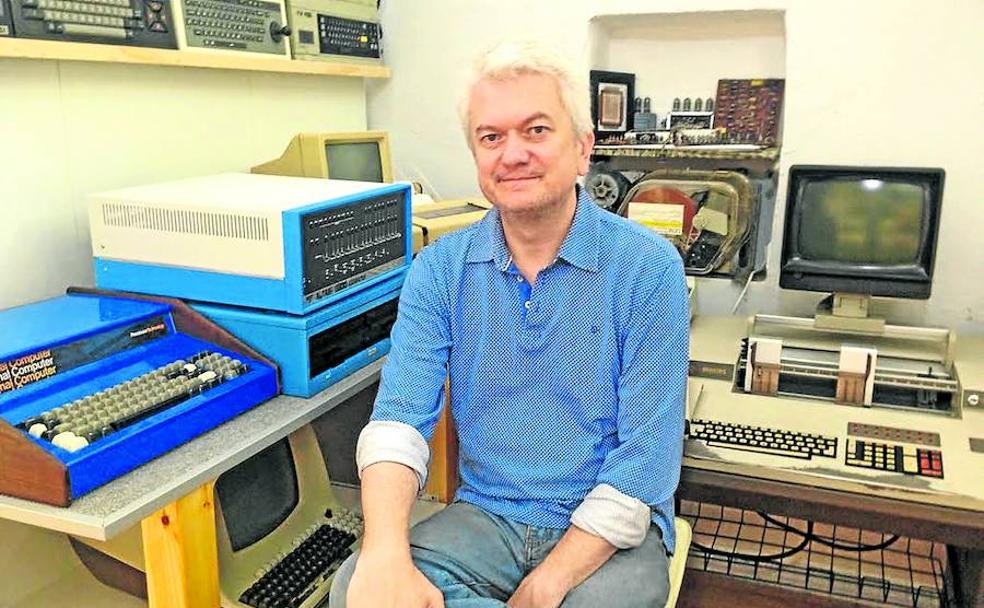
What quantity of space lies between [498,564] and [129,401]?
0.68 meters

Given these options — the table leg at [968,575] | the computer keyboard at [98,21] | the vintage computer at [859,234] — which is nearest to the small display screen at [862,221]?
the vintage computer at [859,234]

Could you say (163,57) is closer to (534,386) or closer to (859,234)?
(534,386)

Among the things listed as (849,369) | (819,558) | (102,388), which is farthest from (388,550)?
(819,558)

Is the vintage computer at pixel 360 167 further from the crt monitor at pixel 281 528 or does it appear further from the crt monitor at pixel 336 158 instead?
the crt monitor at pixel 281 528

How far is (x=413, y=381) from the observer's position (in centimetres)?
148

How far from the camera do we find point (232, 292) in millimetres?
1636

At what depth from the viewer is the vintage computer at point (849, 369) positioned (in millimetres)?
1628

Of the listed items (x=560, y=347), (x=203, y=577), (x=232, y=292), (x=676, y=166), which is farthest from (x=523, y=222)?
(x=676, y=166)

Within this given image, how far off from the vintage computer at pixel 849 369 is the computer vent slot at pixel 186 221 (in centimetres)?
99

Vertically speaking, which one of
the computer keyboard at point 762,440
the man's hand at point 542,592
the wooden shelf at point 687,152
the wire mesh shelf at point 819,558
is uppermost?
the wooden shelf at point 687,152

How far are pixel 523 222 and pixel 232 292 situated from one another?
61cm

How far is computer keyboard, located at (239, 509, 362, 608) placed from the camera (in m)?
1.62

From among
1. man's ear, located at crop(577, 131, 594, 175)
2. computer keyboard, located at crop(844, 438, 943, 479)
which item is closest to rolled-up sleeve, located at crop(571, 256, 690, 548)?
man's ear, located at crop(577, 131, 594, 175)

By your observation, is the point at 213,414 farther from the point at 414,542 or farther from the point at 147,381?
the point at 414,542
